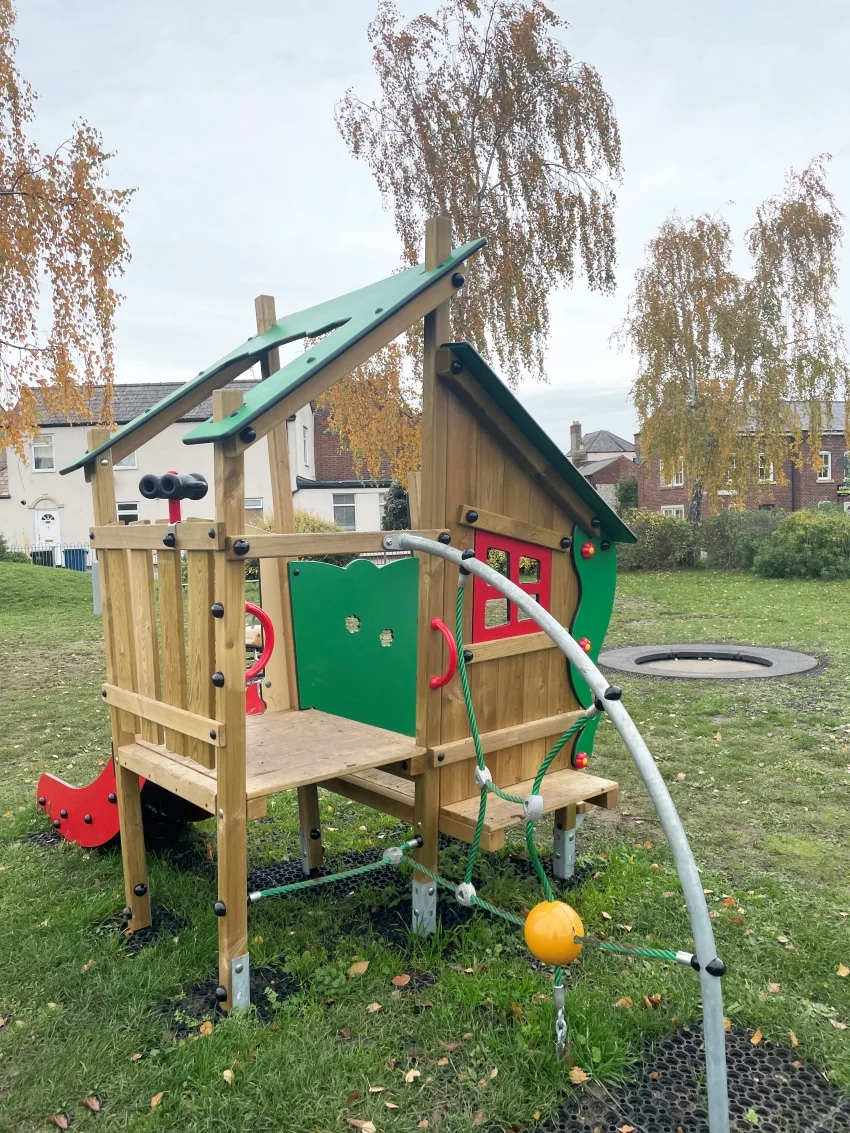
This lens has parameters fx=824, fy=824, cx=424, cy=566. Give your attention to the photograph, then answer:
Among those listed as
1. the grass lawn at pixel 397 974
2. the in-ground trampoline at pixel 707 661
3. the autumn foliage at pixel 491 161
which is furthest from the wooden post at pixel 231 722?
the autumn foliage at pixel 491 161

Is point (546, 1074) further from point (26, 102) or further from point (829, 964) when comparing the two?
point (26, 102)

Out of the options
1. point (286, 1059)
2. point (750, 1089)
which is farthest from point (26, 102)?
point (750, 1089)

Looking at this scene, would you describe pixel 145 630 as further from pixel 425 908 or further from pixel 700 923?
Answer: pixel 700 923

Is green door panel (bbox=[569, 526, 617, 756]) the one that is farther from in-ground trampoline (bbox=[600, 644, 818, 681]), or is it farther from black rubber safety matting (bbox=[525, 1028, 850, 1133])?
in-ground trampoline (bbox=[600, 644, 818, 681])

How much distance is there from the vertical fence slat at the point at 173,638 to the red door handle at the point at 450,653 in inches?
37.0

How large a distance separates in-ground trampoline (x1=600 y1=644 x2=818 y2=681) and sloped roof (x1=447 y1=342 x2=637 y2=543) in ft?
15.8

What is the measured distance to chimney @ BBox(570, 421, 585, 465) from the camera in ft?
152

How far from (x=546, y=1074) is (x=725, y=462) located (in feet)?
67.7

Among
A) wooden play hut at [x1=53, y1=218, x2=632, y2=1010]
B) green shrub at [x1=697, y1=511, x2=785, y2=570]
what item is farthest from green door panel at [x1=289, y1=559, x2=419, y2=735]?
green shrub at [x1=697, y1=511, x2=785, y2=570]

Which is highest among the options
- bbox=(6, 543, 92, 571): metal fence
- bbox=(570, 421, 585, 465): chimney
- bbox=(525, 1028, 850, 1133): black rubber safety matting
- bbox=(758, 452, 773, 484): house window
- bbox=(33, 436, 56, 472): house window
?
bbox=(570, 421, 585, 465): chimney

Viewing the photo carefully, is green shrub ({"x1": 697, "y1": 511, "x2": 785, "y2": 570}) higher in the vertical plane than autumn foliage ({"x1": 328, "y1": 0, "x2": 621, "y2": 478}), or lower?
lower

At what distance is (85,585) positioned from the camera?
1769 centimetres

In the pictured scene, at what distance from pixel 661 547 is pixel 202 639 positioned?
1828cm

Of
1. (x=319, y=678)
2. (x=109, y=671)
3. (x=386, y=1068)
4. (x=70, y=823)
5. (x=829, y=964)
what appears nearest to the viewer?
(x=386, y=1068)
